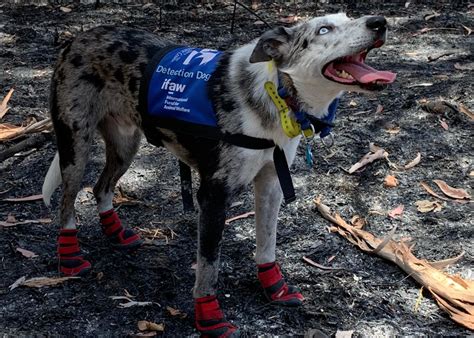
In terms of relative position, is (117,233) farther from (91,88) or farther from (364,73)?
(364,73)

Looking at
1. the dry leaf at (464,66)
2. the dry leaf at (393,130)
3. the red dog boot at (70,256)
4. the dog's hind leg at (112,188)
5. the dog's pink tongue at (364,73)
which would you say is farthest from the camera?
the dry leaf at (464,66)

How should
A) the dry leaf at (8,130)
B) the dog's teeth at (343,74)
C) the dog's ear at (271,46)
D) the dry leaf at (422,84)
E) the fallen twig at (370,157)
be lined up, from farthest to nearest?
1. the dry leaf at (422,84)
2. the dry leaf at (8,130)
3. the fallen twig at (370,157)
4. the dog's ear at (271,46)
5. the dog's teeth at (343,74)

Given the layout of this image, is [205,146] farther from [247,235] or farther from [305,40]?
[247,235]

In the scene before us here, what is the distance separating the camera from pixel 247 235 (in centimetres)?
476

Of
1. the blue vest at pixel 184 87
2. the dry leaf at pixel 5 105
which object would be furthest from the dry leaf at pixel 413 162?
the dry leaf at pixel 5 105

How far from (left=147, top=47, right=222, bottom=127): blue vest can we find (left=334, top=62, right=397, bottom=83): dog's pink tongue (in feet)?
2.46

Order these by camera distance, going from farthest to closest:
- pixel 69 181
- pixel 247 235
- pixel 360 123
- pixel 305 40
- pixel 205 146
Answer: pixel 360 123 → pixel 247 235 → pixel 69 181 → pixel 205 146 → pixel 305 40

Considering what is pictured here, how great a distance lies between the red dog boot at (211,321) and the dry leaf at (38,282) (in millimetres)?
988

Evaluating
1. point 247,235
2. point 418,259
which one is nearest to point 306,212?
point 247,235

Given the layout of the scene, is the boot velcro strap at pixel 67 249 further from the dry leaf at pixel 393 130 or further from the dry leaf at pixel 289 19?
the dry leaf at pixel 289 19

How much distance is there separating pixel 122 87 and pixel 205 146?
2.42ft

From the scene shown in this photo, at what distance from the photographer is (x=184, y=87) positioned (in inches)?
147

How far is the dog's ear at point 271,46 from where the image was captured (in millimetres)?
3428

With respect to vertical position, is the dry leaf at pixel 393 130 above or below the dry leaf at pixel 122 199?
above
